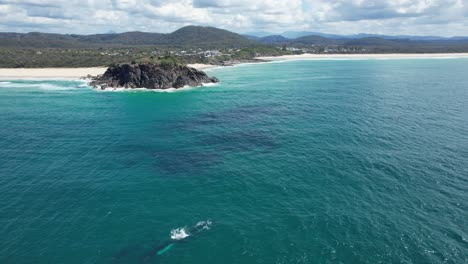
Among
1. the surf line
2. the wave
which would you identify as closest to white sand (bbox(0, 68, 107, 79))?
the wave

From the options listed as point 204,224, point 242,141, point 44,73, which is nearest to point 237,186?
point 204,224

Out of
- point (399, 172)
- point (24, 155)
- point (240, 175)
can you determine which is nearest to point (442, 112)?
point (399, 172)

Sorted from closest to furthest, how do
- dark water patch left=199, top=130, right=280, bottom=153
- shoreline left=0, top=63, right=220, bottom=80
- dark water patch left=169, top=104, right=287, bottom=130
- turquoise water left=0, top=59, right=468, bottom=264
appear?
turquoise water left=0, top=59, right=468, bottom=264 → dark water patch left=199, top=130, right=280, bottom=153 → dark water patch left=169, top=104, right=287, bottom=130 → shoreline left=0, top=63, right=220, bottom=80

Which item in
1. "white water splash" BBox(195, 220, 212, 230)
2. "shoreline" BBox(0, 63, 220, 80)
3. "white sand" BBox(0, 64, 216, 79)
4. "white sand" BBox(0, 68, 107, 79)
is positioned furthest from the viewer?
"white sand" BBox(0, 68, 107, 79)

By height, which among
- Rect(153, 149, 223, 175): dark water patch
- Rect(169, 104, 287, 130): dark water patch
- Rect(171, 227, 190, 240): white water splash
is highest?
Rect(169, 104, 287, 130): dark water patch

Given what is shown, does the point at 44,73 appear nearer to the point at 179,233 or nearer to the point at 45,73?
the point at 45,73

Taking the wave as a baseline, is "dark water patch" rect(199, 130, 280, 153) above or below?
below

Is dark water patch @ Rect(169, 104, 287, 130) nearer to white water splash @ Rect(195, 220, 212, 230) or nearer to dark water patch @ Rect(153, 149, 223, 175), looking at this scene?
dark water patch @ Rect(153, 149, 223, 175)

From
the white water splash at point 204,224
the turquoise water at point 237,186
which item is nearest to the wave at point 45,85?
the turquoise water at point 237,186
